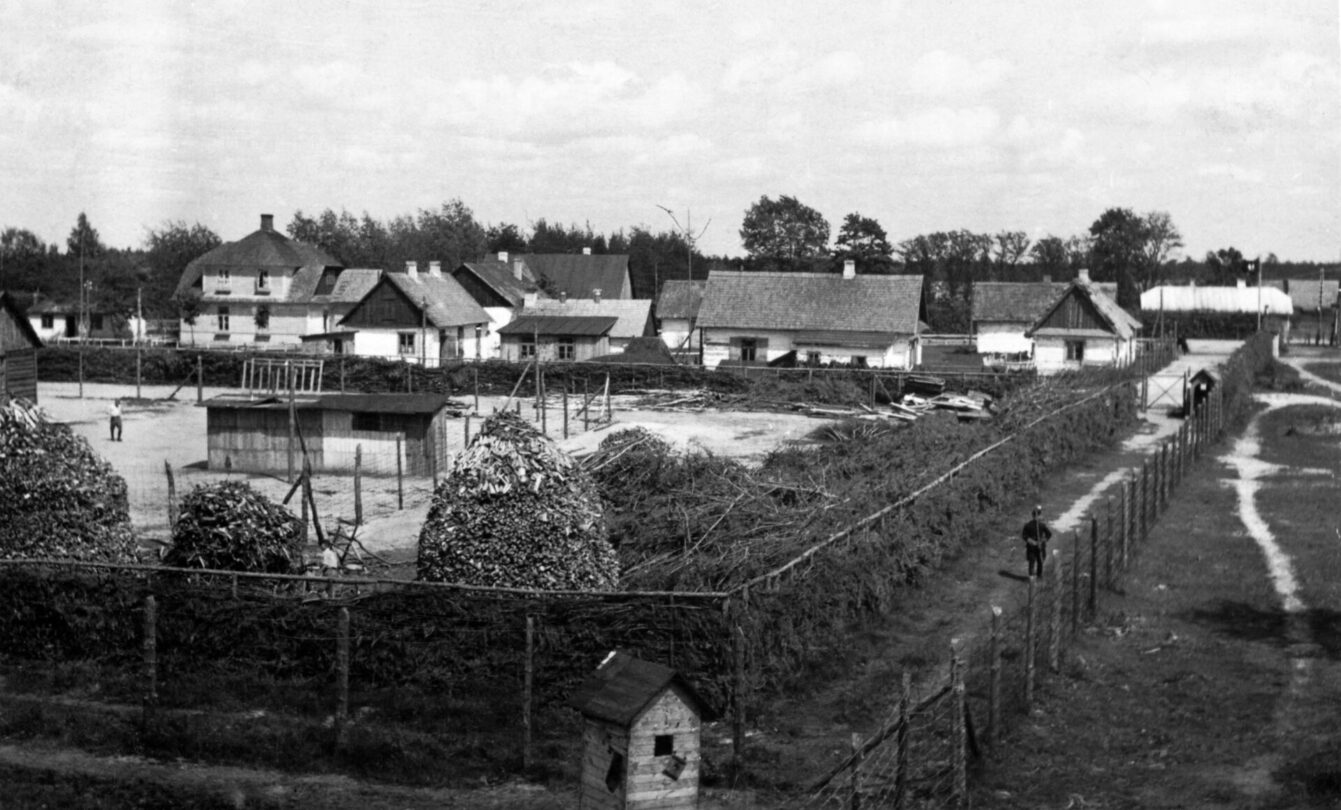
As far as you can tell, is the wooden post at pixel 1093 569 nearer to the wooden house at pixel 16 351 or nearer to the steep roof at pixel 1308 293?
the wooden house at pixel 16 351

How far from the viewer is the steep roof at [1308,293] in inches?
5020

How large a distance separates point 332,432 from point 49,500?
1595cm

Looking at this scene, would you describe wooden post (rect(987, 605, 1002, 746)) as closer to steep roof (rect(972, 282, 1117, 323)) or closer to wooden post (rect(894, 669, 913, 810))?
wooden post (rect(894, 669, 913, 810))

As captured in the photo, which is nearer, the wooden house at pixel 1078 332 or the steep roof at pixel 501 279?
the wooden house at pixel 1078 332

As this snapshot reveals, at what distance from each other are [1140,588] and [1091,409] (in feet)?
57.0

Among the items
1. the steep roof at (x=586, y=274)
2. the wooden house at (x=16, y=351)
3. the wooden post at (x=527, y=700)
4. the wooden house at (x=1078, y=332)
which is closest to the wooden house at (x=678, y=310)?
the steep roof at (x=586, y=274)

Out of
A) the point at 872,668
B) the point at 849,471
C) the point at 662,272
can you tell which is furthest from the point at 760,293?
the point at 662,272

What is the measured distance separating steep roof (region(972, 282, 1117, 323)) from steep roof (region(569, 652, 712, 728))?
231ft

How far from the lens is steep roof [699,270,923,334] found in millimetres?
64438

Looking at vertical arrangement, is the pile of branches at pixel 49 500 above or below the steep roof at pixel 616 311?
below

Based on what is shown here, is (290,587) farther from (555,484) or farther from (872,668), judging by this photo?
(872,668)

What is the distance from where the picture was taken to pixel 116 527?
18562 millimetres

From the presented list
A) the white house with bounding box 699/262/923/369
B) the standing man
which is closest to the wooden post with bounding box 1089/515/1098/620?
the standing man

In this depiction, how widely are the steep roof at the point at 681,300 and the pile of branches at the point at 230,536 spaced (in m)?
64.3
